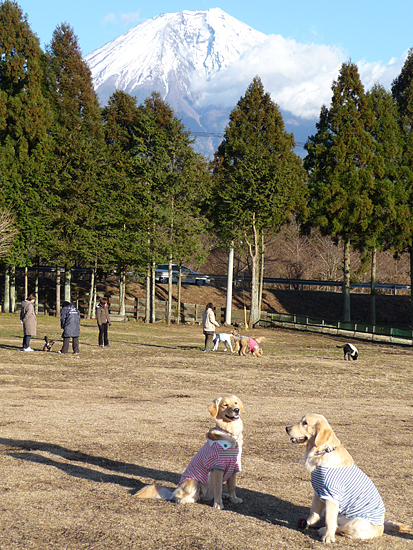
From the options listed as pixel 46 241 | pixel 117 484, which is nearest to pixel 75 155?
pixel 46 241

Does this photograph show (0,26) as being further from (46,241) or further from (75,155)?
(46,241)

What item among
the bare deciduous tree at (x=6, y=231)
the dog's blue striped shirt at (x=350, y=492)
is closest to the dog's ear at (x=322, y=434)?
the dog's blue striped shirt at (x=350, y=492)

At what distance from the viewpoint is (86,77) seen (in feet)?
140

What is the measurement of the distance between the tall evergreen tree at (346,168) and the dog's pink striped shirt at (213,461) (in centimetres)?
3098

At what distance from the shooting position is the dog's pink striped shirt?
543 cm

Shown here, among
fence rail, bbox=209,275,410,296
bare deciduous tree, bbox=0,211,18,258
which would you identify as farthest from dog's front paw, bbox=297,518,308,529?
fence rail, bbox=209,275,410,296

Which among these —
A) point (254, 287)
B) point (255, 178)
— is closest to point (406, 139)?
point (255, 178)

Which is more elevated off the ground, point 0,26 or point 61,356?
point 0,26

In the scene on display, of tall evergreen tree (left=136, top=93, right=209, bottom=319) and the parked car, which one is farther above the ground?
tall evergreen tree (left=136, top=93, right=209, bottom=319)

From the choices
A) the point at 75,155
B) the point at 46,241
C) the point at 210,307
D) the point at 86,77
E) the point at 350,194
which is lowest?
the point at 210,307

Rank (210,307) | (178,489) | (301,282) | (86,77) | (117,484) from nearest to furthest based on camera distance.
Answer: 1. (178,489)
2. (117,484)
3. (210,307)
4. (86,77)
5. (301,282)

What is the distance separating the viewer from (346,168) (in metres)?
35.9

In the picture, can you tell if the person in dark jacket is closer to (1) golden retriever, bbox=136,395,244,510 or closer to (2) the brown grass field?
(2) the brown grass field

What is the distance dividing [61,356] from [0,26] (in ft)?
90.4
